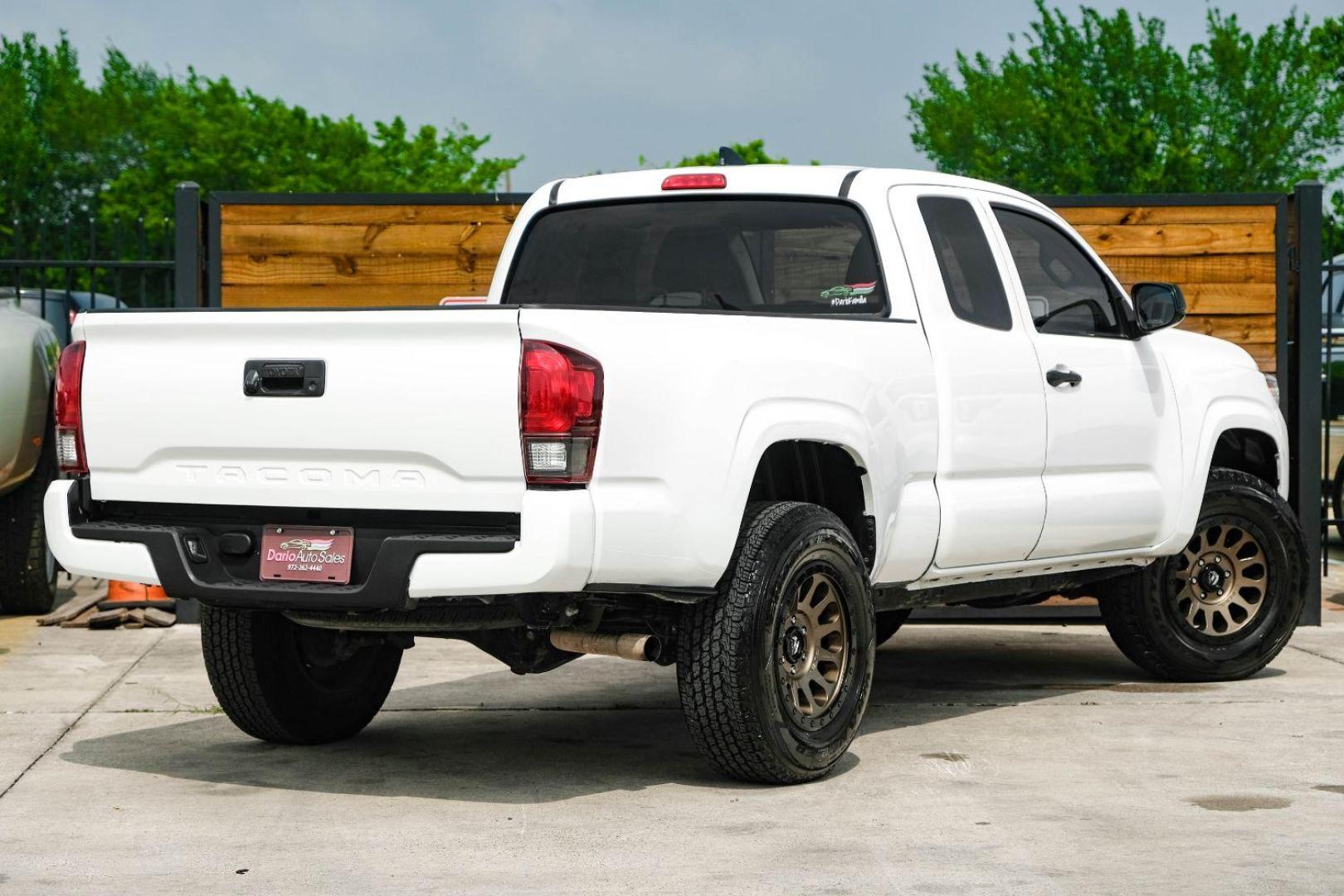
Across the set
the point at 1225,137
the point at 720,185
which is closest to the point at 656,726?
the point at 720,185

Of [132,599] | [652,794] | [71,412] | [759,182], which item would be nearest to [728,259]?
[759,182]

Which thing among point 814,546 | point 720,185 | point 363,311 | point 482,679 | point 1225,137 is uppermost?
point 1225,137

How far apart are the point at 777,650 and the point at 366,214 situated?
19.5ft

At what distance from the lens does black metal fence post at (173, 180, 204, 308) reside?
11.0 m

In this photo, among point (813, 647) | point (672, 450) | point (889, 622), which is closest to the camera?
point (672, 450)

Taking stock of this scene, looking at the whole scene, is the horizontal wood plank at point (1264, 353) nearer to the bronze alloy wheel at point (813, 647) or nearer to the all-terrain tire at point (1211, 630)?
the all-terrain tire at point (1211, 630)

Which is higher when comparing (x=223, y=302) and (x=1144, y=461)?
(x=223, y=302)

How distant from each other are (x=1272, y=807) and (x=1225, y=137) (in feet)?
160

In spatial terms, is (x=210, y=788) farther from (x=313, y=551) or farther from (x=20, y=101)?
(x=20, y=101)

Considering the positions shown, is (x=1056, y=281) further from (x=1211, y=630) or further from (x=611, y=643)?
(x=611, y=643)

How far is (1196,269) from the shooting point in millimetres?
11211

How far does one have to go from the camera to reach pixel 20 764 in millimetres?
6750

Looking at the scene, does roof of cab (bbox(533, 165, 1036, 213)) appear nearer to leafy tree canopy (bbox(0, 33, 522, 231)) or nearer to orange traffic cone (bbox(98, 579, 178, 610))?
orange traffic cone (bbox(98, 579, 178, 610))

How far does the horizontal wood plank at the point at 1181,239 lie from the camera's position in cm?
1116
